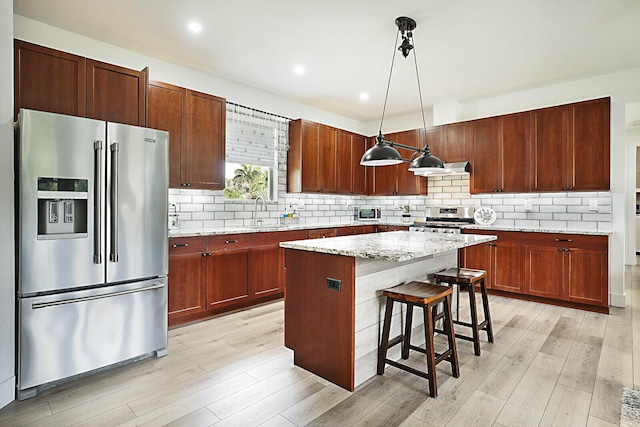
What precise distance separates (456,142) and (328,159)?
192cm

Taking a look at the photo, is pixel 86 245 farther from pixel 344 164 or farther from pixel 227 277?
pixel 344 164

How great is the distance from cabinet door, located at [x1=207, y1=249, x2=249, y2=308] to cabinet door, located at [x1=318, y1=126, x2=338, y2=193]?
1.96m

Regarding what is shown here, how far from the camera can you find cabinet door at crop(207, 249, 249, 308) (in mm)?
3695

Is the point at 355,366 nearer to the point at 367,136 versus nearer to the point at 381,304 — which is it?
the point at 381,304

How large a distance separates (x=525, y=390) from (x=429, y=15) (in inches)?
115

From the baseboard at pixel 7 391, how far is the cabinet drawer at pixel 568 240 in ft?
16.4

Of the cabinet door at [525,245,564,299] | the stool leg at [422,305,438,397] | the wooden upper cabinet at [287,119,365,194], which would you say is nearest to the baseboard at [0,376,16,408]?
the stool leg at [422,305,438,397]

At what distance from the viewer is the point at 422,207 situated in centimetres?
→ 603

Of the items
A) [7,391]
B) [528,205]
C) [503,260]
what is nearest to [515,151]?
[528,205]

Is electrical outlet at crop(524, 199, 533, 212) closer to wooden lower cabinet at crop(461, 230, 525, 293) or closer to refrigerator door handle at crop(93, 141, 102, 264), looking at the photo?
wooden lower cabinet at crop(461, 230, 525, 293)

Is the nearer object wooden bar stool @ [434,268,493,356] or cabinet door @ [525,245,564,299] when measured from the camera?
wooden bar stool @ [434,268,493,356]

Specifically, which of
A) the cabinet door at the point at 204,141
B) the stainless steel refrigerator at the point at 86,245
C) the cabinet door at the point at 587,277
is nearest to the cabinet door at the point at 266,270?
the cabinet door at the point at 204,141

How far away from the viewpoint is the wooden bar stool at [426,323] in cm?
222

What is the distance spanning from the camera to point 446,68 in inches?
163
